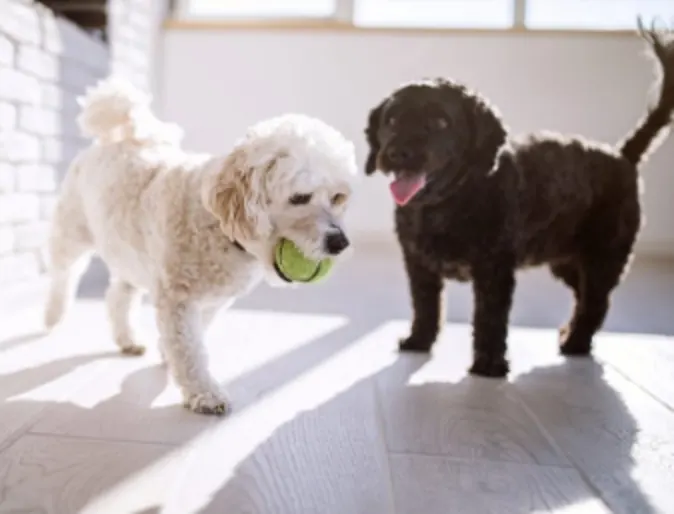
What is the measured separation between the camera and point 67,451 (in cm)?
115

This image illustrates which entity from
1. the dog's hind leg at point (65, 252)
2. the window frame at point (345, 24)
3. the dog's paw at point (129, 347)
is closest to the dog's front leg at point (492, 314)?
the dog's paw at point (129, 347)

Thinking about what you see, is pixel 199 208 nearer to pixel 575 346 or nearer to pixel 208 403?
pixel 208 403

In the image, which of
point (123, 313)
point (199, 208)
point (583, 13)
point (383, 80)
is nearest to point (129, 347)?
point (123, 313)

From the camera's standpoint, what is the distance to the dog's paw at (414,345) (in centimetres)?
200

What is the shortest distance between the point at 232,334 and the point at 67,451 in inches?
38.1

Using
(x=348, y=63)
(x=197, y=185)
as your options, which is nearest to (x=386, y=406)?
(x=197, y=185)

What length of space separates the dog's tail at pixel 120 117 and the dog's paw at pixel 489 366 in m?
0.98

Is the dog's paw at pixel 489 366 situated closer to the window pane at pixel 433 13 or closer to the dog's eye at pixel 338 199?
the dog's eye at pixel 338 199

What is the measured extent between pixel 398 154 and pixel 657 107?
3.14 ft

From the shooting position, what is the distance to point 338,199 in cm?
142

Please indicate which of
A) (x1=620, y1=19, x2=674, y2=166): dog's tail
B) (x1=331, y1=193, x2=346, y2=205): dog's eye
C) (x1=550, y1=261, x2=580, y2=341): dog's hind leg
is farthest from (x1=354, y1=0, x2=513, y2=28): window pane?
(x1=331, y1=193, x2=346, y2=205): dog's eye

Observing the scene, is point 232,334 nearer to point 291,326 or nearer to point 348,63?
point 291,326

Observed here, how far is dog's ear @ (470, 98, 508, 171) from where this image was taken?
173cm

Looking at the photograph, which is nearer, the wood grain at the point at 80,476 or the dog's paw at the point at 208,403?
the wood grain at the point at 80,476
